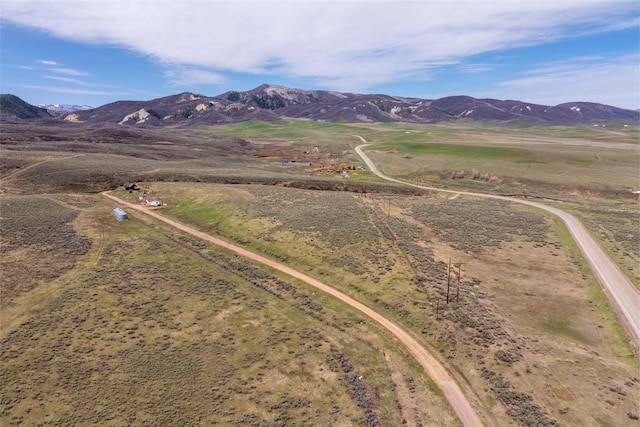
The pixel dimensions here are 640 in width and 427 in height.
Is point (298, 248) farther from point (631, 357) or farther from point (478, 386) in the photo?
point (631, 357)

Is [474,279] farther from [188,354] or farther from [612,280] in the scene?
[188,354]

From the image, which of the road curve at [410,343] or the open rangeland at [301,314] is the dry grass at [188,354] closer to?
the open rangeland at [301,314]

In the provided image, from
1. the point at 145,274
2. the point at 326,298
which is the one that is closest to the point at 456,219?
the point at 326,298

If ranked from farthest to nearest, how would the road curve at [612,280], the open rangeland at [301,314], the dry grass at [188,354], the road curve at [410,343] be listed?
the road curve at [612,280]
the open rangeland at [301,314]
the road curve at [410,343]
the dry grass at [188,354]

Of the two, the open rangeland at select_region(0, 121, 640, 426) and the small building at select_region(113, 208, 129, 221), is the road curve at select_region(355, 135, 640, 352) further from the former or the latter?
the small building at select_region(113, 208, 129, 221)

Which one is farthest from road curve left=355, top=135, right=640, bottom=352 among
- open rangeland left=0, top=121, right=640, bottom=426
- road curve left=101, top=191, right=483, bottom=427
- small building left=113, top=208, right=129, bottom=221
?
small building left=113, top=208, right=129, bottom=221

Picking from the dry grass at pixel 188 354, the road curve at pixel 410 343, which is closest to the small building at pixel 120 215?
the road curve at pixel 410 343
